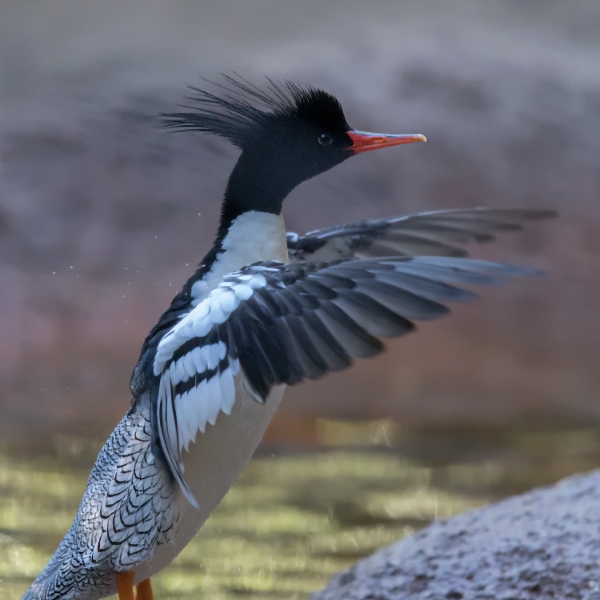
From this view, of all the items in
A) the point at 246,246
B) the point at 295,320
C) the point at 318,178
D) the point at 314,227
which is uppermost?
the point at 318,178

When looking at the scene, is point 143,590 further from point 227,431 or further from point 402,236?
point 402,236

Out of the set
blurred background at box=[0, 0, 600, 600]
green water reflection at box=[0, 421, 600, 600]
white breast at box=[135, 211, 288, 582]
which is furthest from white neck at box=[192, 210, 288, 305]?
green water reflection at box=[0, 421, 600, 600]

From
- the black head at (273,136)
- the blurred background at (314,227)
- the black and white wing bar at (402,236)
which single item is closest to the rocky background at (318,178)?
the blurred background at (314,227)

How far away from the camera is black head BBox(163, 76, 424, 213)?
153 centimetres

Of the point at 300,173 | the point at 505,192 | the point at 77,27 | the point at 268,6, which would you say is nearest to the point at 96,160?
the point at 77,27

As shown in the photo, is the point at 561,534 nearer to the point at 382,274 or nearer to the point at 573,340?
the point at 382,274

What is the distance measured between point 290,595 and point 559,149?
1881mm

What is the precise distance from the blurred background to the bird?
0.72 m

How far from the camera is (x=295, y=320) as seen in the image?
1.09 metres

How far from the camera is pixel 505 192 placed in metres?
2.96

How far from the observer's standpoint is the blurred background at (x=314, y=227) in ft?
8.34

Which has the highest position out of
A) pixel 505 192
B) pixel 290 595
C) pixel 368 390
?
pixel 505 192

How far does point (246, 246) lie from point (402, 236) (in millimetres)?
418

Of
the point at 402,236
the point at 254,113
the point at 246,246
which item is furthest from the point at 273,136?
the point at 402,236
